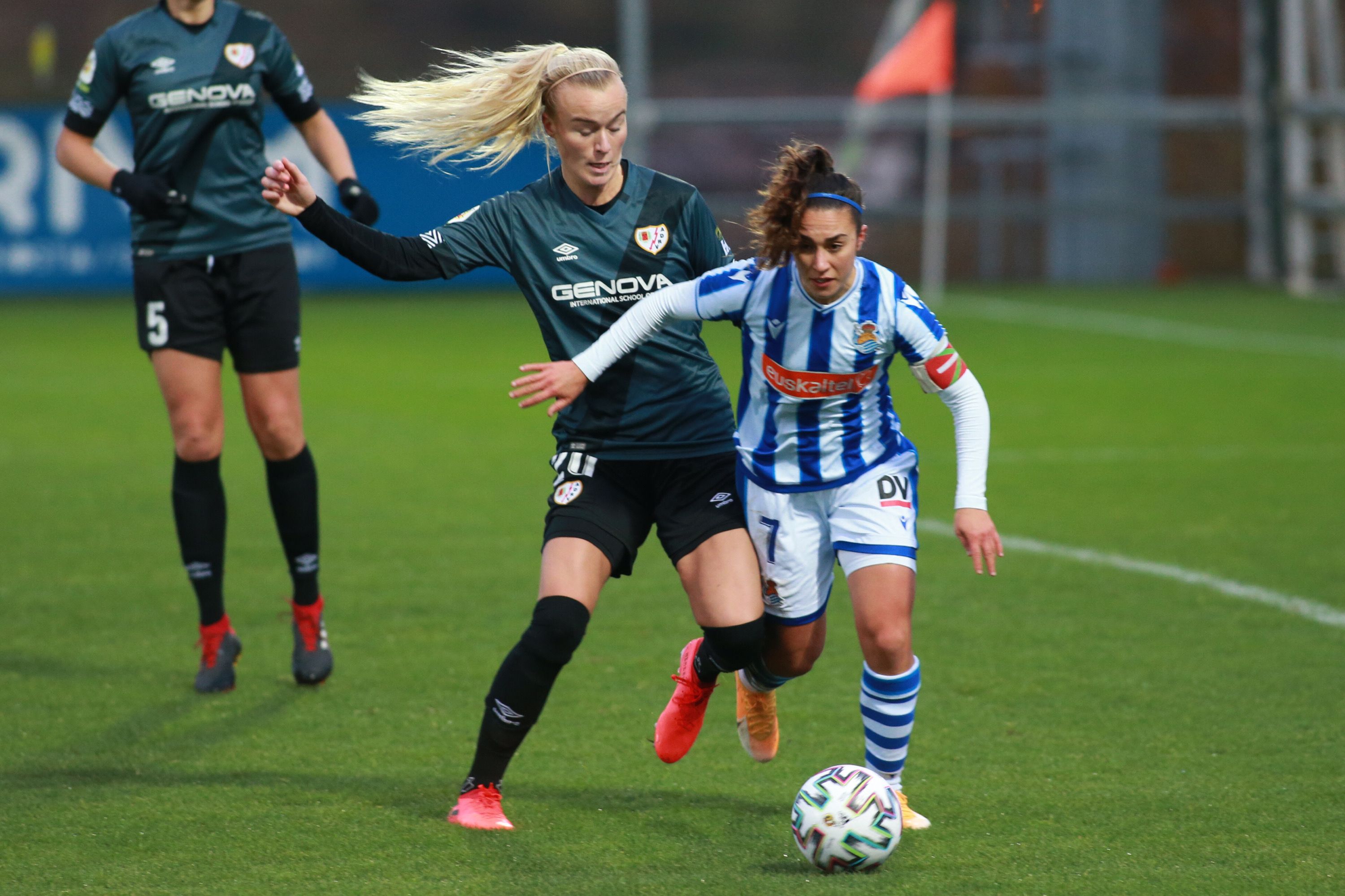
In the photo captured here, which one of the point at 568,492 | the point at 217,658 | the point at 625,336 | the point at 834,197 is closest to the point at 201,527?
the point at 217,658

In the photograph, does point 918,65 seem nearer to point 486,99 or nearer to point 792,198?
point 486,99

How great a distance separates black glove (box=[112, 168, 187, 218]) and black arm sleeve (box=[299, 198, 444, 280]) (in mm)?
1226

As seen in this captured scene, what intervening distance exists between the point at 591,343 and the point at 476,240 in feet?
1.24

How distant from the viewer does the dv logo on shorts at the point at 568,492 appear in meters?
3.97

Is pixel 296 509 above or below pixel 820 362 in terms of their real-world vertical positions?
below

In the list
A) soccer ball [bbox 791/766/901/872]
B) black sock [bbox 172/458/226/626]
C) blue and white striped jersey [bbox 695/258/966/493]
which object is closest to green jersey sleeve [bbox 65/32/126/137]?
black sock [bbox 172/458/226/626]

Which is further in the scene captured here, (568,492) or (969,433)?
(568,492)

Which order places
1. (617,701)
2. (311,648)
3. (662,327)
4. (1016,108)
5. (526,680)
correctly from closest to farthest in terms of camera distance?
(526,680)
(662,327)
(617,701)
(311,648)
(1016,108)

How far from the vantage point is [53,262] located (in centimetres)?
1842

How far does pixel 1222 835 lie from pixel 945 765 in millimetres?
769

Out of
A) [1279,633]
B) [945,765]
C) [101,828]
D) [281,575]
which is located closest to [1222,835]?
[945,765]

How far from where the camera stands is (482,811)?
12.5ft

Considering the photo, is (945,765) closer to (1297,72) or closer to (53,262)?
(53,262)

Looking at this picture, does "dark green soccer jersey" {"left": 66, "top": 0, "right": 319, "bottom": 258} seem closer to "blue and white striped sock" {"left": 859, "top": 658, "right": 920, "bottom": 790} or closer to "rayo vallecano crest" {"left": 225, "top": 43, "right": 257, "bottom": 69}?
"rayo vallecano crest" {"left": 225, "top": 43, "right": 257, "bottom": 69}
